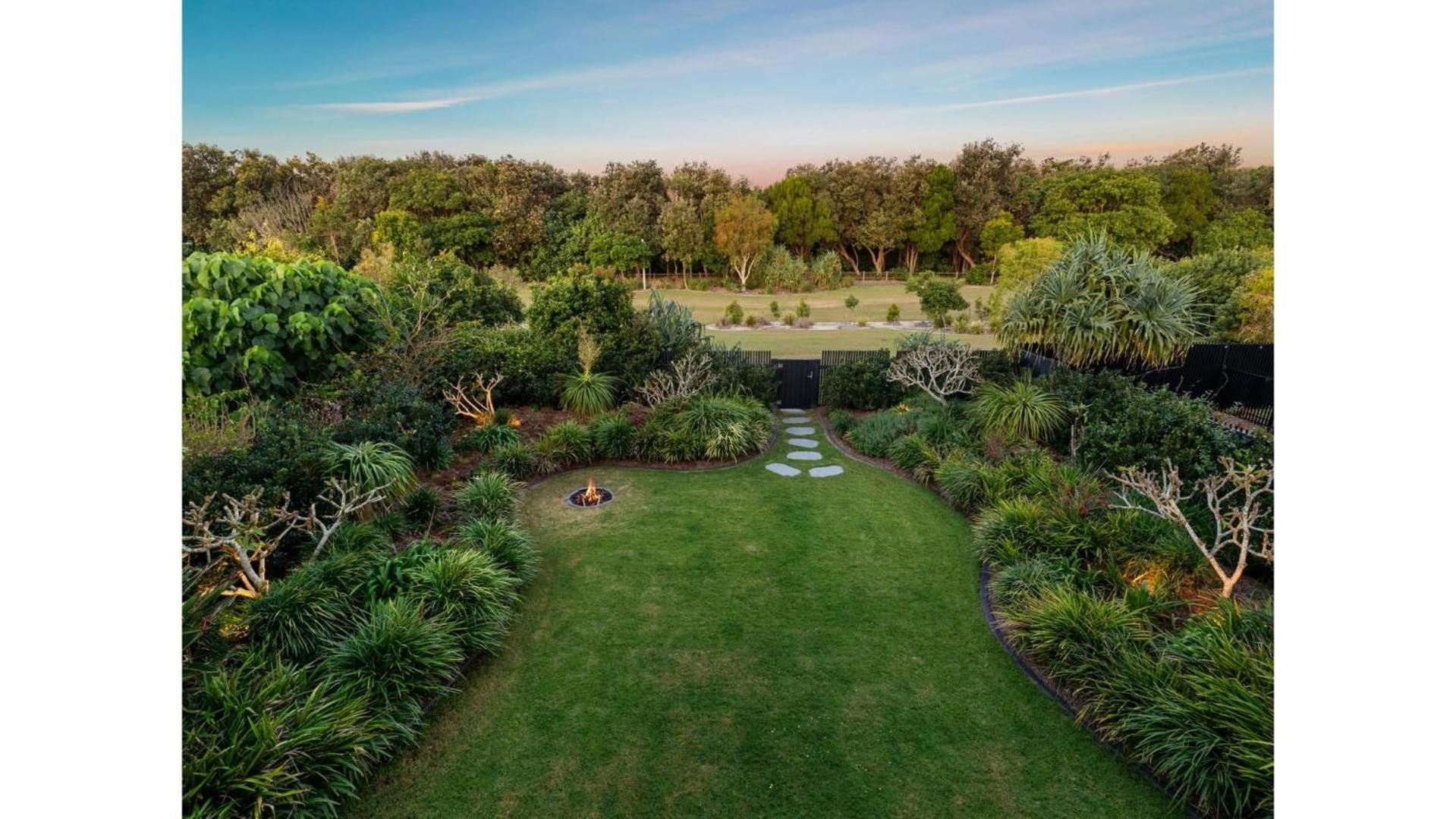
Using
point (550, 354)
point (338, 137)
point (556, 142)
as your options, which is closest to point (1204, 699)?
point (550, 354)

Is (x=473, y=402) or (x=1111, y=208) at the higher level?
(x=1111, y=208)

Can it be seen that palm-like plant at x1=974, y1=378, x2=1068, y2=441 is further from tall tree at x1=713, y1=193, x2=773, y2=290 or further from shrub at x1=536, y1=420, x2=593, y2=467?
tall tree at x1=713, y1=193, x2=773, y2=290

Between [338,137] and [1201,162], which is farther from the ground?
[1201,162]

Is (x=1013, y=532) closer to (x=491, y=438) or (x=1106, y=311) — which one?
(x=1106, y=311)

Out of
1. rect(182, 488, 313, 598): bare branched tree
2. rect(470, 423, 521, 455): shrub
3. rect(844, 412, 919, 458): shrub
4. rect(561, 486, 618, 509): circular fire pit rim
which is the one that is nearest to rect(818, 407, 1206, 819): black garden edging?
rect(844, 412, 919, 458): shrub

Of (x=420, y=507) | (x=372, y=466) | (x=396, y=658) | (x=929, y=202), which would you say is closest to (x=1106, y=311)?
(x=420, y=507)

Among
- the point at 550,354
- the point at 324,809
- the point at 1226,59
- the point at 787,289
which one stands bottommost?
the point at 324,809

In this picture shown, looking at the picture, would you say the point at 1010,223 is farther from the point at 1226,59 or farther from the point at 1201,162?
the point at 1226,59
